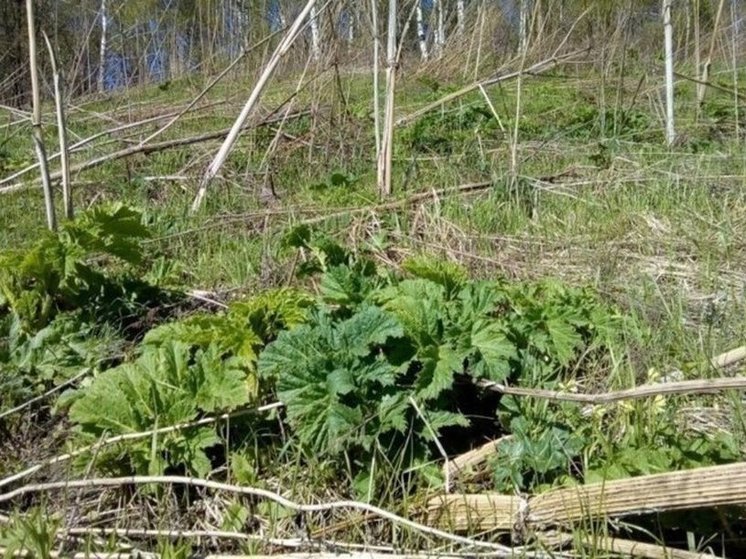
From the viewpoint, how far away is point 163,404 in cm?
138

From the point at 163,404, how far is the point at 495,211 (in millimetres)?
1797

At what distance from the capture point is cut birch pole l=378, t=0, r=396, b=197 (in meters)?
2.91

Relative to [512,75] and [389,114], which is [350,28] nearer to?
[512,75]

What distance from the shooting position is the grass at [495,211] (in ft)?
5.98

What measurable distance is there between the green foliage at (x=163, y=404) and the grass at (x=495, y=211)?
0.16 meters

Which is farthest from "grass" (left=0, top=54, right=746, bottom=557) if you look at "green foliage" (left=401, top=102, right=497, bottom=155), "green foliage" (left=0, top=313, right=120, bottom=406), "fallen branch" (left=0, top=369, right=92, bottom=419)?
"green foliage" (left=0, top=313, right=120, bottom=406)

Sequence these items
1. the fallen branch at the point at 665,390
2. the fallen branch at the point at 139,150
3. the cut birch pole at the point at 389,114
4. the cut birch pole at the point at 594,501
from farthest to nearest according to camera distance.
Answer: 1. the fallen branch at the point at 139,150
2. the cut birch pole at the point at 389,114
3. the cut birch pole at the point at 594,501
4. the fallen branch at the point at 665,390

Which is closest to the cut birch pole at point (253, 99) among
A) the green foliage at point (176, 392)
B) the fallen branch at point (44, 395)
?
the fallen branch at point (44, 395)

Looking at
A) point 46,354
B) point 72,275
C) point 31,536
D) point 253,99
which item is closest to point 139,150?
point 253,99

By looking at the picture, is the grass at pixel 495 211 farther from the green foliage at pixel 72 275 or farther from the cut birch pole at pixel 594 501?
the green foliage at pixel 72 275

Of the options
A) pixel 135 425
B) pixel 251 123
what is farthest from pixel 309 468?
pixel 251 123

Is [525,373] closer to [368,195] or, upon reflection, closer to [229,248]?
[229,248]

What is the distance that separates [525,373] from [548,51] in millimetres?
4463

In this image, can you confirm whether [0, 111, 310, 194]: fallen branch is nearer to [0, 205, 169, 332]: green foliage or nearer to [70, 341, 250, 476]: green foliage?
[0, 205, 169, 332]: green foliage
